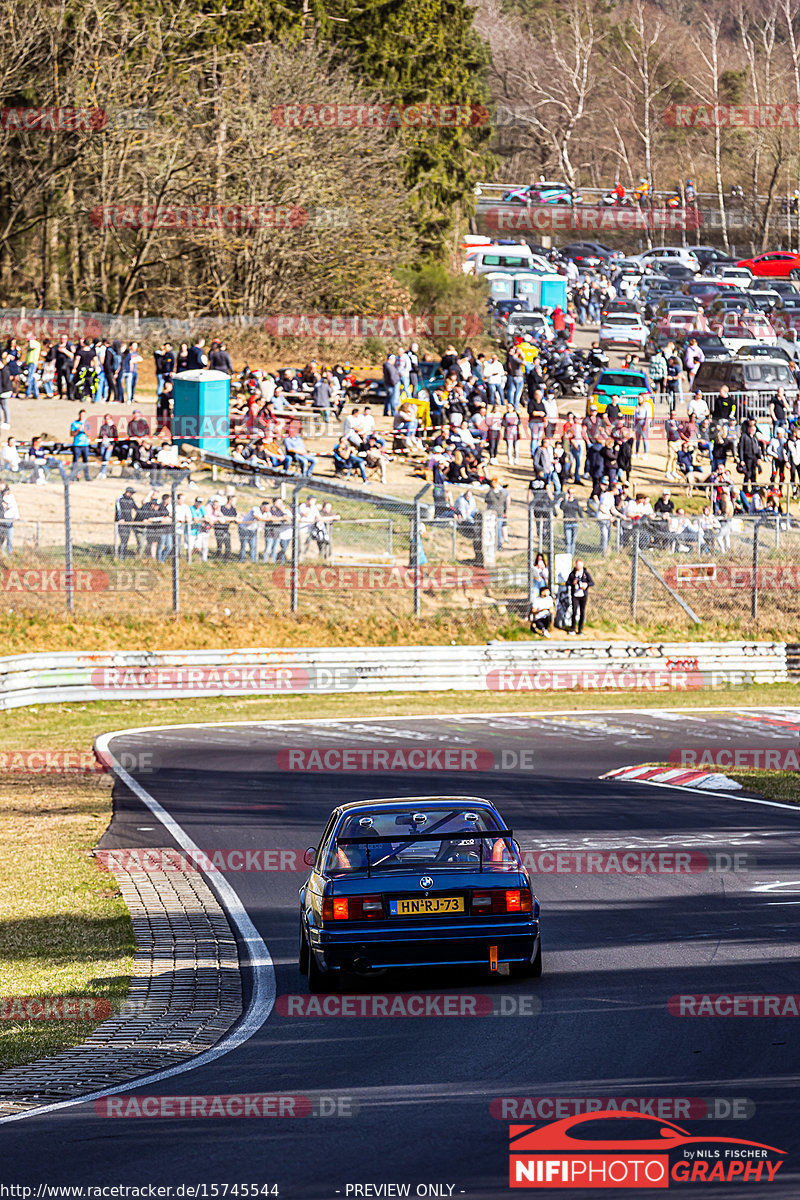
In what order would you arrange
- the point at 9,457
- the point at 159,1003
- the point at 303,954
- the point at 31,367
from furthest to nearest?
the point at 31,367, the point at 9,457, the point at 303,954, the point at 159,1003

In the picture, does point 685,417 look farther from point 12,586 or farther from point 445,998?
point 445,998

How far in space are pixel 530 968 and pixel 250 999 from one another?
1753mm

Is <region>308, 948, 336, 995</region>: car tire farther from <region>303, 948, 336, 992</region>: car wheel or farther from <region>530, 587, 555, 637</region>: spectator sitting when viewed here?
<region>530, 587, 555, 637</region>: spectator sitting

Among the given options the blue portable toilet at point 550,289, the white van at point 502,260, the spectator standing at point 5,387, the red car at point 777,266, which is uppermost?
the red car at point 777,266

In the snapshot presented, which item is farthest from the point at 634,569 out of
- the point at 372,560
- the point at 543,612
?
the point at 372,560

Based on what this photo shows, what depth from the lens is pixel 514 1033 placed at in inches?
339

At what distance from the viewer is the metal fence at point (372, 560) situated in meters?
28.7

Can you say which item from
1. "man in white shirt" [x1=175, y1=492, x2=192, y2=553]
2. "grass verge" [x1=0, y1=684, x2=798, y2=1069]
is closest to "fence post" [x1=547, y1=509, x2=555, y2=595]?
"grass verge" [x1=0, y1=684, x2=798, y2=1069]

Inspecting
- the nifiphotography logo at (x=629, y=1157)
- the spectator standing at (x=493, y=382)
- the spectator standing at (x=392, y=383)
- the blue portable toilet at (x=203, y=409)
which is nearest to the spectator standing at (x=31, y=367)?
the blue portable toilet at (x=203, y=409)

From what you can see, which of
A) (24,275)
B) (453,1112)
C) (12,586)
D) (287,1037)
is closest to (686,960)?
(287,1037)

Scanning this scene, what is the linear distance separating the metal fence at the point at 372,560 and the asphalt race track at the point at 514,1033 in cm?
1050

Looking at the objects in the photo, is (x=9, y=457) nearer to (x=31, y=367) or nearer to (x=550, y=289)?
(x=31, y=367)

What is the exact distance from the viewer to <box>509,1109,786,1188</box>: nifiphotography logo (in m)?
6.13

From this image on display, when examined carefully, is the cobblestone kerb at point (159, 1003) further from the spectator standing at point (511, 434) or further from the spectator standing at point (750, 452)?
the spectator standing at point (511, 434)
